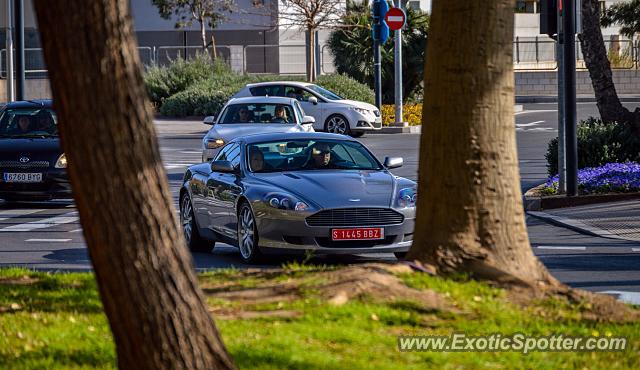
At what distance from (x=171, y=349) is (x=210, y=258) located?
8.98 meters

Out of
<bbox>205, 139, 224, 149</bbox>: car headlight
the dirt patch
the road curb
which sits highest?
<bbox>205, 139, 224, 149</bbox>: car headlight

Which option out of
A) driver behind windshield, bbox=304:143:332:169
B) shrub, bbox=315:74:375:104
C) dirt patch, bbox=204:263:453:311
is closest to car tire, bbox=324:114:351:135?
shrub, bbox=315:74:375:104

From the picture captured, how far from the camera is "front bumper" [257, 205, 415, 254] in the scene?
42.2ft

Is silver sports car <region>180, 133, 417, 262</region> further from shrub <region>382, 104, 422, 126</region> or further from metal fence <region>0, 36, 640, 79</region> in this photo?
metal fence <region>0, 36, 640, 79</region>

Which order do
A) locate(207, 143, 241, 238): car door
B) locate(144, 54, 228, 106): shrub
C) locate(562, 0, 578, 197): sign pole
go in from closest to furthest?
locate(207, 143, 241, 238): car door
locate(562, 0, 578, 197): sign pole
locate(144, 54, 228, 106): shrub

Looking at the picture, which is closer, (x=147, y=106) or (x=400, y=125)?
(x=147, y=106)

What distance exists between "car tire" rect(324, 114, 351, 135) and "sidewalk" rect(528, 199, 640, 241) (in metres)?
15.8

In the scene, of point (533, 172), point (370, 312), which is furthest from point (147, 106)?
point (533, 172)

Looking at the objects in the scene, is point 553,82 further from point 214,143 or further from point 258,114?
point 214,143

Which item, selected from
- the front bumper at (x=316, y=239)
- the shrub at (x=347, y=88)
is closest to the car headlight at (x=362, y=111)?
the shrub at (x=347, y=88)

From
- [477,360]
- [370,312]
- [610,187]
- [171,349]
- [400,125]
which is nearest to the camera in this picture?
[171,349]

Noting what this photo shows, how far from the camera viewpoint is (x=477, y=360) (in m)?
6.83

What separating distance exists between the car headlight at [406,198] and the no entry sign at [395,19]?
77.2 feet

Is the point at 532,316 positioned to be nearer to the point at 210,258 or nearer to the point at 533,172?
the point at 210,258
